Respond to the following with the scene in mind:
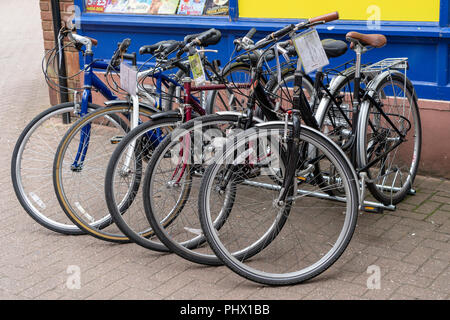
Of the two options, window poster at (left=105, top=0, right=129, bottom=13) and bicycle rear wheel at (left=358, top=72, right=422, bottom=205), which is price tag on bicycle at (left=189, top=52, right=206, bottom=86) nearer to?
bicycle rear wheel at (left=358, top=72, right=422, bottom=205)

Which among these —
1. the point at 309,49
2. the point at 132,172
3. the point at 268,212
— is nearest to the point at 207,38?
the point at 309,49

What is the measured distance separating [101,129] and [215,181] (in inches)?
55.8

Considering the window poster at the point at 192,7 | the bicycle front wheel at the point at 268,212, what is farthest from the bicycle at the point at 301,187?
the window poster at the point at 192,7

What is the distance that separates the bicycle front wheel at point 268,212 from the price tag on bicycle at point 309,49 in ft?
1.34

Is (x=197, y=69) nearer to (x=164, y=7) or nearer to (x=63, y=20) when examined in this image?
(x=164, y=7)

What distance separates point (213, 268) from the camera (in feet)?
13.4

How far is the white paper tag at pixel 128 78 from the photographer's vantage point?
4.30 meters

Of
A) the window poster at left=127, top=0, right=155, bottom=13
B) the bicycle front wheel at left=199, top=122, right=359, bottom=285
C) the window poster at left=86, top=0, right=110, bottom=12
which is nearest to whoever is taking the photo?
the bicycle front wheel at left=199, top=122, right=359, bottom=285

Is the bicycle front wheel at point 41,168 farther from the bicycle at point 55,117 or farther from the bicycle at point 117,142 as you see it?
the bicycle at point 117,142

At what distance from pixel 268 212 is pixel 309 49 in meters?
1.02

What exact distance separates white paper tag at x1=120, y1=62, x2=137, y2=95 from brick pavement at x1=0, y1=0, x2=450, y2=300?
1026mm

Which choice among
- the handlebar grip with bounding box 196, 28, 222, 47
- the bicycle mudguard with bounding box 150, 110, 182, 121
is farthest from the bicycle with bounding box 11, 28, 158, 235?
the handlebar grip with bounding box 196, 28, 222, 47

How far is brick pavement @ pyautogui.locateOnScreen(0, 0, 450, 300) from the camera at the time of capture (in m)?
3.76
